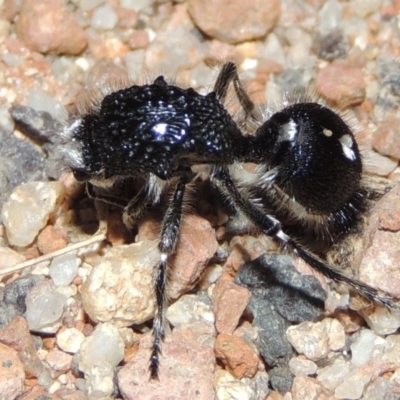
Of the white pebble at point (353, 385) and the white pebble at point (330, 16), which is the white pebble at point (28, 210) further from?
the white pebble at point (330, 16)

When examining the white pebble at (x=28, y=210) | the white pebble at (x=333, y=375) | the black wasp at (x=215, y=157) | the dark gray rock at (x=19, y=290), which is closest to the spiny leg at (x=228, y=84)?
the black wasp at (x=215, y=157)

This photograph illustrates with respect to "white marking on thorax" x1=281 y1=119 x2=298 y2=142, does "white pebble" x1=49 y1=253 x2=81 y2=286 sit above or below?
below

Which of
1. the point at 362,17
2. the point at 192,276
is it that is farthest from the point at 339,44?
the point at 192,276

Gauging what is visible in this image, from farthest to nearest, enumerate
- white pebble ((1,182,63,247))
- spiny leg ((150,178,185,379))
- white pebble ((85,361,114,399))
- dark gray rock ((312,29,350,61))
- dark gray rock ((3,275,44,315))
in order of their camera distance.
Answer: dark gray rock ((312,29,350,61))
white pebble ((1,182,63,247))
dark gray rock ((3,275,44,315))
spiny leg ((150,178,185,379))
white pebble ((85,361,114,399))

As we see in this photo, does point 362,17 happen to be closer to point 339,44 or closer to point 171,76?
point 339,44

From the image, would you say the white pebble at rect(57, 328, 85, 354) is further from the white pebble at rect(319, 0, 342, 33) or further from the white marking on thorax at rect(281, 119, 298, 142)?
the white pebble at rect(319, 0, 342, 33)

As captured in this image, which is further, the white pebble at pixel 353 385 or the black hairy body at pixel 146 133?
the black hairy body at pixel 146 133

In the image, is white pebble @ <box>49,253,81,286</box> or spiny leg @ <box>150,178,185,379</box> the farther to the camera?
white pebble @ <box>49,253,81,286</box>

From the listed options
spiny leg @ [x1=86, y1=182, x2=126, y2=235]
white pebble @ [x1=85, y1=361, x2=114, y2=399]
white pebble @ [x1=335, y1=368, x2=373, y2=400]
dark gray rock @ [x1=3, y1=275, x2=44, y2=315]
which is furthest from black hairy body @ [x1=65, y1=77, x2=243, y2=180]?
white pebble @ [x1=335, y1=368, x2=373, y2=400]
